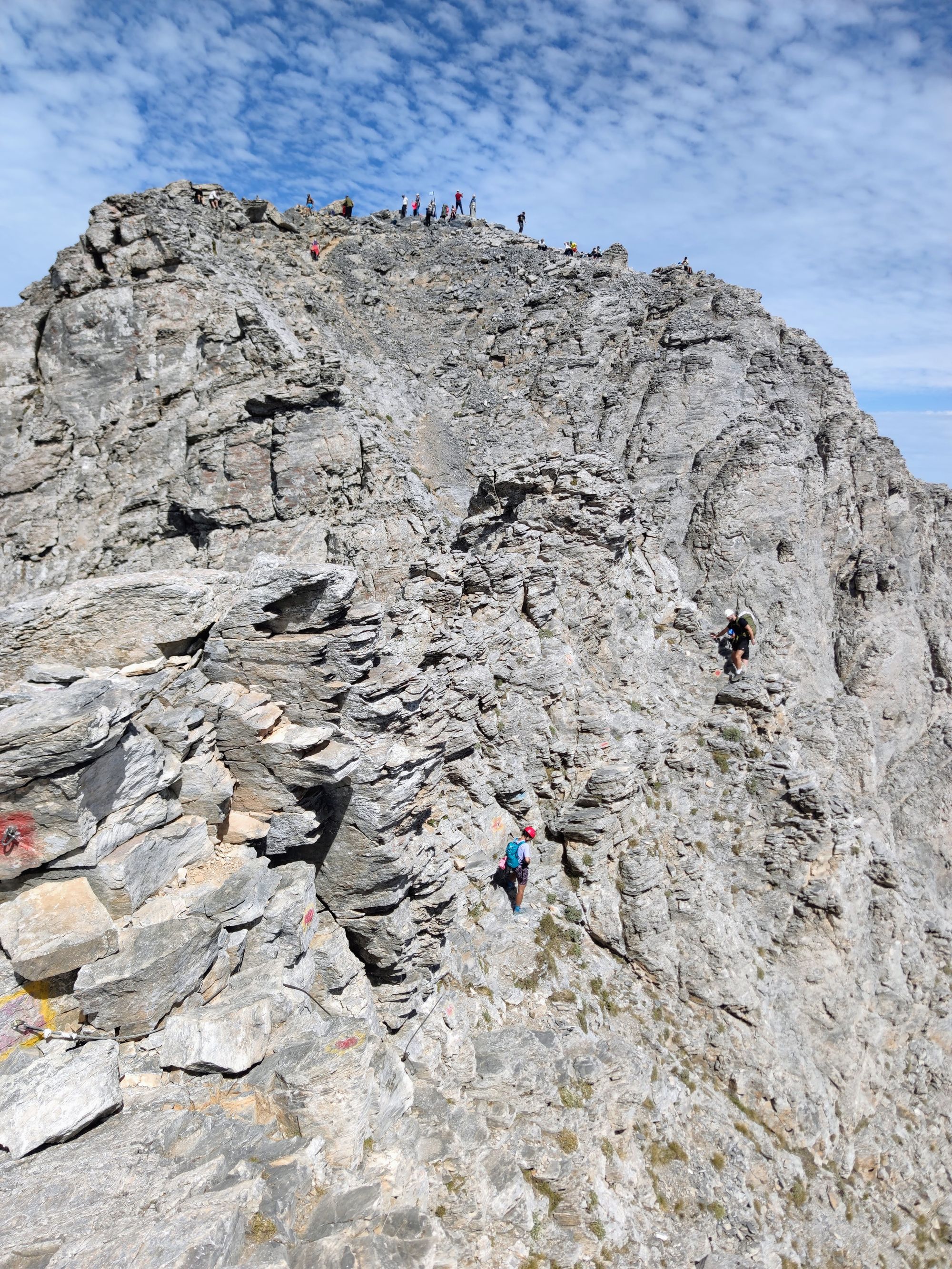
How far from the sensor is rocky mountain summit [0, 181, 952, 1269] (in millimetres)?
9312

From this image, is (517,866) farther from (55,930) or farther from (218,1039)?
(55,930)

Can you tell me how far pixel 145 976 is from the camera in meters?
9.34

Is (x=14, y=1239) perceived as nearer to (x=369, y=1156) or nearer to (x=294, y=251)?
(x=369, y=1156)

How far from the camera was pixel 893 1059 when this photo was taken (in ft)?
76.8

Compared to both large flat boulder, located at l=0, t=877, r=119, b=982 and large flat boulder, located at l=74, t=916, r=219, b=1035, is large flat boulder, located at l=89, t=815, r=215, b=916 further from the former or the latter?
large flat boulder, located at l=74, t=916, r=219, b=1035

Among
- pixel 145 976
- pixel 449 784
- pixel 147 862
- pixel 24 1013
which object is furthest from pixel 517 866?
pixel 24 1013

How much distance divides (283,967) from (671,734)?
17.3 meters

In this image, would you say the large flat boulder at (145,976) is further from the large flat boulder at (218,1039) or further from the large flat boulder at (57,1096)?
the large flat boulder at (57,1096)

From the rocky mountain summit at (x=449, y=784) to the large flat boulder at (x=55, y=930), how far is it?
0.17 ft

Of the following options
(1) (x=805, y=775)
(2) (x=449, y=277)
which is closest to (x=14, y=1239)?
(1) (x=805, y=775)

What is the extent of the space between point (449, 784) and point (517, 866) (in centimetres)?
326

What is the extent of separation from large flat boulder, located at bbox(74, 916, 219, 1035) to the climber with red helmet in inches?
410

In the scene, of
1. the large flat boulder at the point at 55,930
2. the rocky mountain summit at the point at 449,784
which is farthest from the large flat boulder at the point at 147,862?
the large flat boulder at the point at 55,930

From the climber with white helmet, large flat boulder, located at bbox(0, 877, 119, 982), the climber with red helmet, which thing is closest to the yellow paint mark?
large flat boulder, located at bbox(0, 877, 119, 982)
